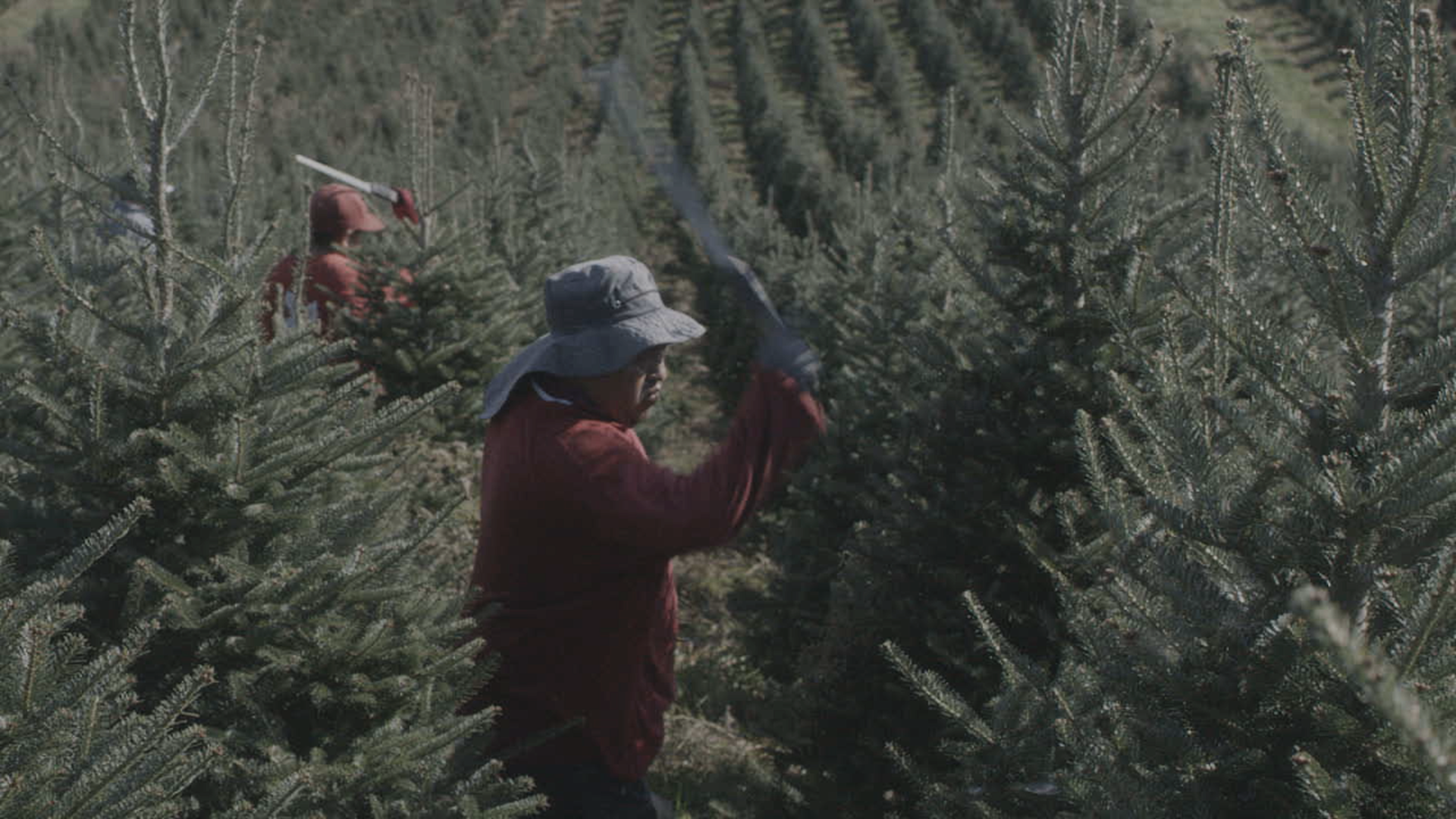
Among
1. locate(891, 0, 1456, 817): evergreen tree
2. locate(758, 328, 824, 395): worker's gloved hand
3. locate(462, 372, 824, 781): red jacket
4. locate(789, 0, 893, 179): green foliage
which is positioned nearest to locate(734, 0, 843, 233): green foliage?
locate(789, 0, 893, 179): green foliage

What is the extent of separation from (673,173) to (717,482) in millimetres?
826

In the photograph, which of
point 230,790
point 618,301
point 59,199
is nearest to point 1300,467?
point 618,301

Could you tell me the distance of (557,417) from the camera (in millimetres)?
2535

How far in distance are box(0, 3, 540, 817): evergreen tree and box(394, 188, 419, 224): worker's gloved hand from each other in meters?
4.59

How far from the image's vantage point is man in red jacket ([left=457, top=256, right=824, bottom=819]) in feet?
7.97

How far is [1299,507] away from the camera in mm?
1688

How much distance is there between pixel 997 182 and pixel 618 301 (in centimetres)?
A: 217

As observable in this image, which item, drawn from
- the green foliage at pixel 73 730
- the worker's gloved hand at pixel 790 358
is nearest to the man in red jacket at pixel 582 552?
the worker's gloved hand at pixel 790 358

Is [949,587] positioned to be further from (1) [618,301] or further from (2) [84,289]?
(2) [84,289]

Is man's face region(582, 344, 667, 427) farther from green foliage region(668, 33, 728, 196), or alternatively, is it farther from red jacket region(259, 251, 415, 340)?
green foliage region(668, 33, 728, 196)

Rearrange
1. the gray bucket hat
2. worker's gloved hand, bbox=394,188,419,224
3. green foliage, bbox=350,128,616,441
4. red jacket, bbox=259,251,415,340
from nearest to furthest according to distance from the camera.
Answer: the gray bucket hat < red jacket, bbox=259,251,415,340 < green foliage, bbox=350,128,616,441 < worker's gloved hand, bbox=394,188,419,224

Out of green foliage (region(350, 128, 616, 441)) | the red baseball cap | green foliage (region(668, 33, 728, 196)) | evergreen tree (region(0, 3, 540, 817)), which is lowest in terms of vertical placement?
green foliage (region(668, 33, 728, 196))

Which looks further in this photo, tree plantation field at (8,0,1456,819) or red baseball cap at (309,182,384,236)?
red baseball cap at (309,182,384,236)

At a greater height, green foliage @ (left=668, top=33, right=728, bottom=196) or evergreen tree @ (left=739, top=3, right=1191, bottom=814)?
evergreen tree @ (left=739, top=3, right=1191, bottom=814)
